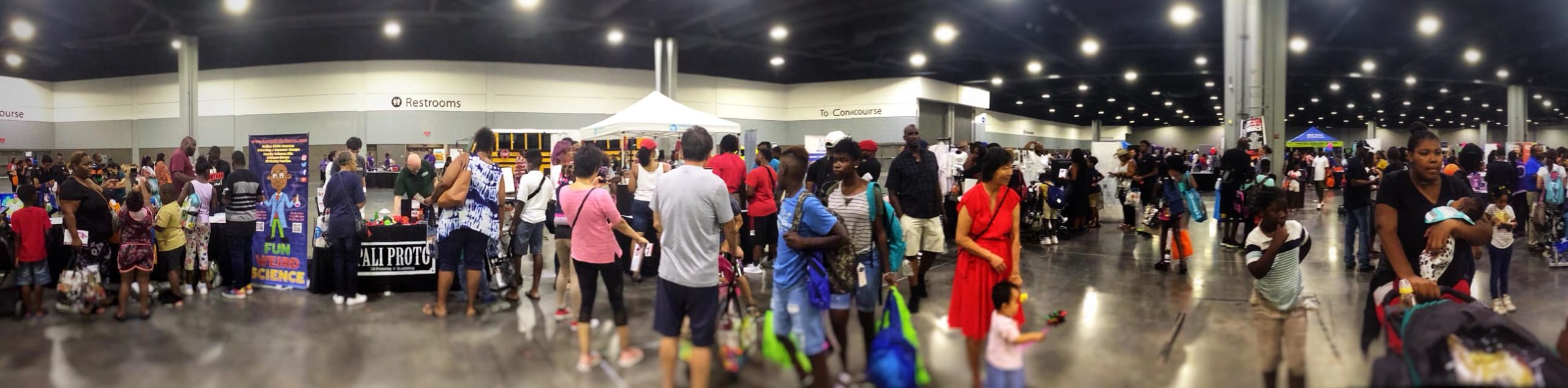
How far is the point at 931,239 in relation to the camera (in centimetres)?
659

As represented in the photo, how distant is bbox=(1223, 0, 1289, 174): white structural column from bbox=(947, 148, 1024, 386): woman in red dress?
7493 mm

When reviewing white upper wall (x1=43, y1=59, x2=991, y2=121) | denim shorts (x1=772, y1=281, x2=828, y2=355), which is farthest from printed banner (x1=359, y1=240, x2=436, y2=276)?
white upper wall (x1=43, y1=59, x2=991, y2=121)

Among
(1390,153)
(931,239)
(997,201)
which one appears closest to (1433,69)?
(1390,153)

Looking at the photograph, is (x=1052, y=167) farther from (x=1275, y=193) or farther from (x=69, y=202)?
(x=69, y=202)

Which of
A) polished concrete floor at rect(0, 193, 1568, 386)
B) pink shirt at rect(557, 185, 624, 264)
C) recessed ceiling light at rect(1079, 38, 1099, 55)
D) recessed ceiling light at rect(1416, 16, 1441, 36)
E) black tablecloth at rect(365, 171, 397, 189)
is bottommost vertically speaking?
polished concrete floor at rect(0, 193, 1568, 386)

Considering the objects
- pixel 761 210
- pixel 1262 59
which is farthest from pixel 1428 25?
pixel 761 210

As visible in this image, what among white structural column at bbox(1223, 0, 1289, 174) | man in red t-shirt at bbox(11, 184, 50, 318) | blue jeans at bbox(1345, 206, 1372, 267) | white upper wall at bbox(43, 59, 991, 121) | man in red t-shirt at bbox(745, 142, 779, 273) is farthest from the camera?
white upper wall at bbox(43, 59, 991, 121)

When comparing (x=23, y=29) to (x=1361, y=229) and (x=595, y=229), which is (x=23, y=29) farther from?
(x=1361, y=229)

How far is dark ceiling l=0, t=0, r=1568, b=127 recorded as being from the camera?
51.3 ft

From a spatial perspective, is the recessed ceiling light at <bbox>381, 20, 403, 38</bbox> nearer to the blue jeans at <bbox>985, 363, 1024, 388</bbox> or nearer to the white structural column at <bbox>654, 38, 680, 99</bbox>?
the white structural column at <bbox>654, 38, 680, 99</bbox>

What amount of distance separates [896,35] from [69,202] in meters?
15.6

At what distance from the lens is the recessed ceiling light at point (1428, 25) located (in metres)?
15.6

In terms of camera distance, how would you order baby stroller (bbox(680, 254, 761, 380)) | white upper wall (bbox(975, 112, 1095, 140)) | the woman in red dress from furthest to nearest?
white upper wall (bbox(975, 112, 1095, 140))
baby stroller (bbox(680, 254, 761, 380))
the woman in red dress

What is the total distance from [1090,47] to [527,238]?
16.7m
